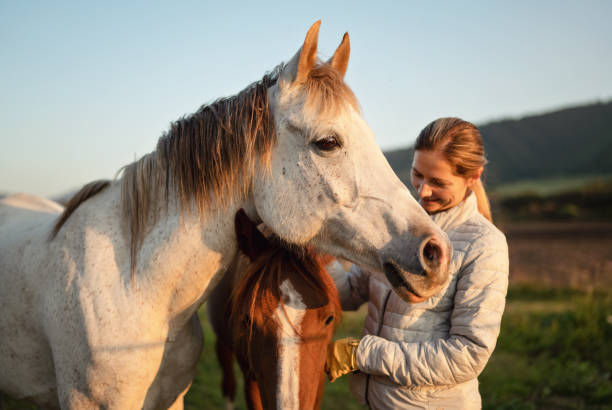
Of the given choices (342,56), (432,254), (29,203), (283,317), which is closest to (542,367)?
(432,254)

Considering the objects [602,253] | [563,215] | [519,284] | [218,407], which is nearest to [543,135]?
[563,215]

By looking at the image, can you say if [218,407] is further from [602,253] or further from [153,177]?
[602,253]

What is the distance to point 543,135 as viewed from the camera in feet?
200

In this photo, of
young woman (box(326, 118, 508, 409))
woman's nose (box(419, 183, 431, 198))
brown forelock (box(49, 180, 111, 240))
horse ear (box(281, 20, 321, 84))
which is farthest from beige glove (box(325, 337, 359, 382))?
brown forelock (box(49, 180, 111, 240))

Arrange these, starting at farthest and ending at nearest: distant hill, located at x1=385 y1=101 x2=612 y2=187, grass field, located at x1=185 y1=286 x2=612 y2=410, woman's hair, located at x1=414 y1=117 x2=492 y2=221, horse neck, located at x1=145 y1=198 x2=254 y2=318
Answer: distant hill, located at x1=385 y1=101 x2=612 y2=187 < grass field, located at x1=185 y1=286 x2=612 y2=410 < woman's hair, located at x1=414 y1=117 x2=492 y2=221 < horse neck, located at x1=145 y1=198 x2=254 y2=318

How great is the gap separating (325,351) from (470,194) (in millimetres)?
1214

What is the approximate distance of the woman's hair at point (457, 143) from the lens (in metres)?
2.01

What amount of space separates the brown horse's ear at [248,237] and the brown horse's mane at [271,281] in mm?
39

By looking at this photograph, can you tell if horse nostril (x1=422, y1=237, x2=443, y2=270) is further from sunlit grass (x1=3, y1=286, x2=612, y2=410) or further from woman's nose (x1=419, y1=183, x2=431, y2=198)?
sunlit grass (x1=3, y1=286, x2=612, y2=410)

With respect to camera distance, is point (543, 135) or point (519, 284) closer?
point (519, 284)

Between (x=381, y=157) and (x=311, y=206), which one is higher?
(x=381, y=157)

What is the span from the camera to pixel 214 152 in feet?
5.86

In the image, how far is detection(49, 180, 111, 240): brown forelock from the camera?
2096 mm

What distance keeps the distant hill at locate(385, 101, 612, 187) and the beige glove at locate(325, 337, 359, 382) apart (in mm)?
45794
